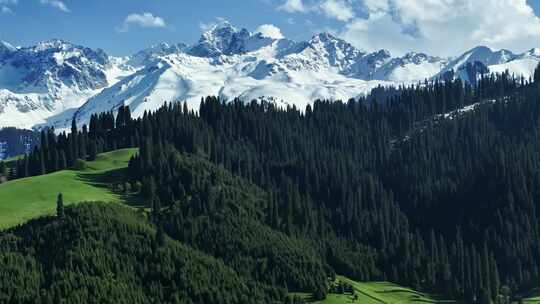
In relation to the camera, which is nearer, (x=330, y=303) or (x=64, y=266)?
(x=64, y=266)

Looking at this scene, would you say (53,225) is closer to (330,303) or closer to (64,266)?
(64,266)

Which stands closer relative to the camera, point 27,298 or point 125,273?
point 27,298

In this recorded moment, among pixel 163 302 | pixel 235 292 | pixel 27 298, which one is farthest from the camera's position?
pixel 235 292

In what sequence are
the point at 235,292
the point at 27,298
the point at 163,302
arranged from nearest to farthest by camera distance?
the point at 27,298
the point at 163,302
the point at 235,292

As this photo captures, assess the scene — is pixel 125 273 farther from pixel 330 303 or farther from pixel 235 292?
pixel 330 303

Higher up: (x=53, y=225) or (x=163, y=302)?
(x=53, y=225)

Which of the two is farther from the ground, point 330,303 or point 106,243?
point 106,243

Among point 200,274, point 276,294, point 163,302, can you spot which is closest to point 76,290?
point 163,302

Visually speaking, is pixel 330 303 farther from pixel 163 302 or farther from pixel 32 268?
pixel 32 268

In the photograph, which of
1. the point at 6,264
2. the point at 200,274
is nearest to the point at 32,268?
the point at 6,264
